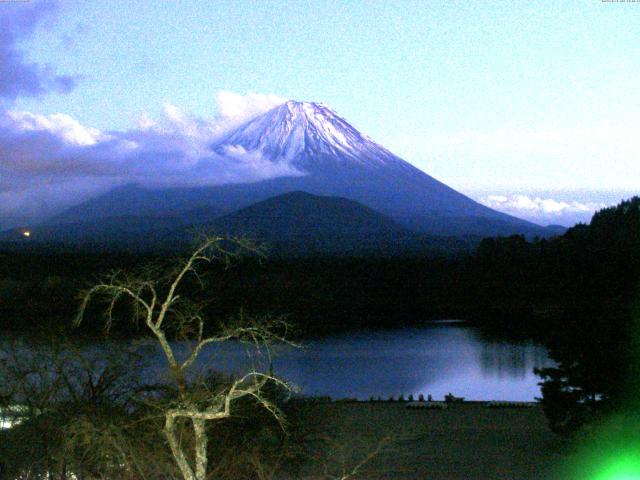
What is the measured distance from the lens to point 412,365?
2006 centimetres

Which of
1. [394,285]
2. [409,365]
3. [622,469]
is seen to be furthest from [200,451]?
[394,285]

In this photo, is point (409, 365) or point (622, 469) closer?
point (622, 469)

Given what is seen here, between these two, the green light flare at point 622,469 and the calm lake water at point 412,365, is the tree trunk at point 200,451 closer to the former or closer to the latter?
the green light flare at point 622,469

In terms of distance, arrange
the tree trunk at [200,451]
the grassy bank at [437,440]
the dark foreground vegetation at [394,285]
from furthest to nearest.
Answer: the dark foreground vegetation at [394,285] → the grassy bank at [437,440] → the tree trunk at [200,451]

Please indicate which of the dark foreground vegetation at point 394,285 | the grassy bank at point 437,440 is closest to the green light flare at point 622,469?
the grassy bank at point 437,440

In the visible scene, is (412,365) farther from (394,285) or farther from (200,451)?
(394,285)

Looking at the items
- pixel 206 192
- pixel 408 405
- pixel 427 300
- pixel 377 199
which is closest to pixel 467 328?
pixel 427 300

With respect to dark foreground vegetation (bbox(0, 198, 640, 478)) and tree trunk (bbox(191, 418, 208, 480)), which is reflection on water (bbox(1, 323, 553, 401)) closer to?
dark foreground vegetation (bbox(0, 198, 640, 478))

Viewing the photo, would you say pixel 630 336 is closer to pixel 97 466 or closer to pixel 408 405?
pixel 408 405

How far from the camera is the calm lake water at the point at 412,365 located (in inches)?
648

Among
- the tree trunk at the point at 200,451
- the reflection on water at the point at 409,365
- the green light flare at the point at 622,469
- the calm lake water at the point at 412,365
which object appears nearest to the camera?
the tree trunk at the point at 200,451

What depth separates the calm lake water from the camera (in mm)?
16469

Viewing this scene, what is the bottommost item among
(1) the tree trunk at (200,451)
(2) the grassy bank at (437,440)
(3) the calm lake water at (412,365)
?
(3) the calm lake water at (412,365)

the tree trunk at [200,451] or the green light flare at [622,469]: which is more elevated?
the tree trunk at [200,451]
